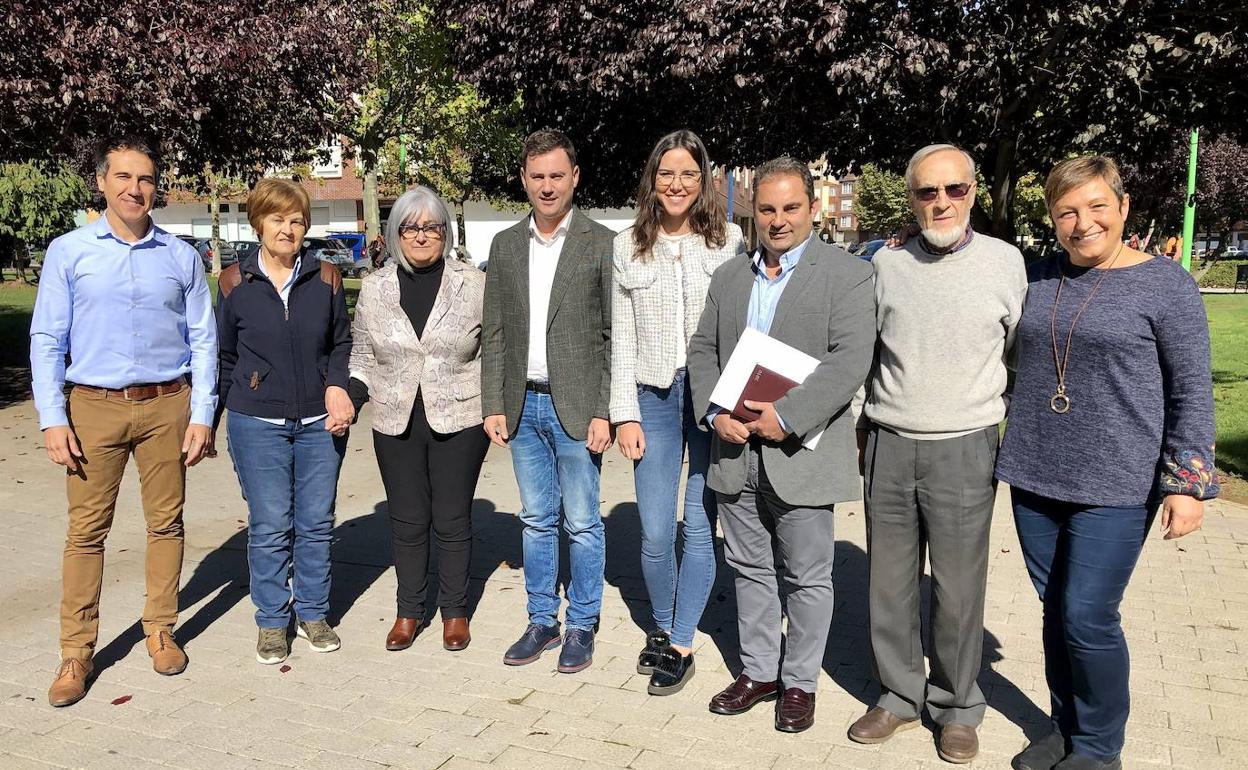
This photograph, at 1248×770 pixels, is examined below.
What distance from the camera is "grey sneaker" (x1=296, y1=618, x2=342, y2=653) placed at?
4.38 meters

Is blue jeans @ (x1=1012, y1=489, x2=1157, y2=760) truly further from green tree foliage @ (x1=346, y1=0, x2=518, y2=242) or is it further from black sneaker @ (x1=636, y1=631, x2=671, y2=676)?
green tree foliage @ (x1=346, y1=0, x2=518, y2=242)

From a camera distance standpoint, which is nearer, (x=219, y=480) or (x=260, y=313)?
(x=260, y=313)

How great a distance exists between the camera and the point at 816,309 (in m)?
3.39

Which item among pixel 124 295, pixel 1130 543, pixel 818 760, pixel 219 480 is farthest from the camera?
pixel 219 480

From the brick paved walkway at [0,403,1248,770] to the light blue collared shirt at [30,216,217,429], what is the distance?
3.73 ft

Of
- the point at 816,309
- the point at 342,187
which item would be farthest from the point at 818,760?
the point at 342,187

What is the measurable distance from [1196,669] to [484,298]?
10.9ft

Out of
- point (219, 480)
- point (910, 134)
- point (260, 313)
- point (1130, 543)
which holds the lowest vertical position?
point (219, 480)

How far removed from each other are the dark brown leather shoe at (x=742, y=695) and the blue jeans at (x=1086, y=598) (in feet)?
3.35

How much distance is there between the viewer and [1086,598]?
10.2 feet

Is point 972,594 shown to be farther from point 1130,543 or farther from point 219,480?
point 219,480

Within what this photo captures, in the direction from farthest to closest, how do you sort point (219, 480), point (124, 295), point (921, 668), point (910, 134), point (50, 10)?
point (910, 134), point (50, 10), point (219, 480), point (124, 295), point (921, 668)

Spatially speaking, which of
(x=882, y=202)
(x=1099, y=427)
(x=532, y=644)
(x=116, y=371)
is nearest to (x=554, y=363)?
(x=532, y=644)

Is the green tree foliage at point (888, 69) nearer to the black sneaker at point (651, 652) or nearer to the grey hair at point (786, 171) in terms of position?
the grey hair at point (786, 171)
